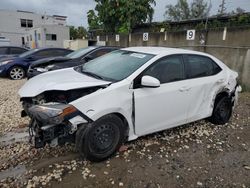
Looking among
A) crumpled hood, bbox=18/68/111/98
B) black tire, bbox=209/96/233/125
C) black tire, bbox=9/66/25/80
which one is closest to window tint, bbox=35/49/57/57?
black tire, bbox=9/66/25/80

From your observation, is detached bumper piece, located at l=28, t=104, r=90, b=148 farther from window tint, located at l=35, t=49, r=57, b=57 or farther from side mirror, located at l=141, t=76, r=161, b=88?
window tint, located at l=35, t=49, r=57, b=57

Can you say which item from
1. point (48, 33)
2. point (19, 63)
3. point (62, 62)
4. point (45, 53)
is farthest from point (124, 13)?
point (48, 33)

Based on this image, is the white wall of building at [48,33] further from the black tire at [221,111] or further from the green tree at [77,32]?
the black tire at [221,111]

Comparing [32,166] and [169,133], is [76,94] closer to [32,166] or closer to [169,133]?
[32,166]

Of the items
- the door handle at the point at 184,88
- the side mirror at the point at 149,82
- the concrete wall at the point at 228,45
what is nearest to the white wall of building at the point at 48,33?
the concrete wall at the point at 228,45

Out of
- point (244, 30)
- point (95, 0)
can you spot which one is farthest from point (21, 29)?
point (244, 30)

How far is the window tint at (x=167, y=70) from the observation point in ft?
11.5

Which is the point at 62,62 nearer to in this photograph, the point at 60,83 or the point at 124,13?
the point at 60,83

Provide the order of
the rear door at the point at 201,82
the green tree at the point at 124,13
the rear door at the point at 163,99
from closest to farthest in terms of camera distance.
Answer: the rear door at the point at 163,99
the rear door at the point at 201,82
the green tree at the point at 124,13

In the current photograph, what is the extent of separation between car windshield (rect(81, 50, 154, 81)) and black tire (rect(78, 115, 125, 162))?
64 cm

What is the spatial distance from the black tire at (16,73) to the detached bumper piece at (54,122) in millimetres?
7025

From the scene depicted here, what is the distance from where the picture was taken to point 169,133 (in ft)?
13.8

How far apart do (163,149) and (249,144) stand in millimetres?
1603

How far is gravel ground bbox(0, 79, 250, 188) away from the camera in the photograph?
9.27ft
